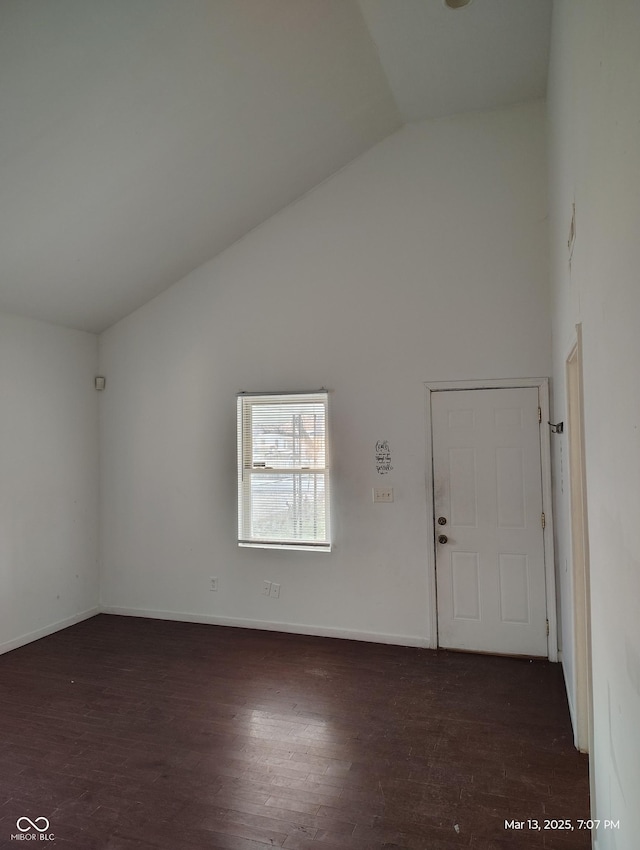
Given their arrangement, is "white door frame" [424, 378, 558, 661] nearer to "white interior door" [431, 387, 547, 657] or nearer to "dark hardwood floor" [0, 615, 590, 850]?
"white interior door" [431, 387, 547, 657]

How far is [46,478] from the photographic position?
15.4 feet

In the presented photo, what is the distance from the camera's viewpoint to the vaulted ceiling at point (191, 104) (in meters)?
2.66

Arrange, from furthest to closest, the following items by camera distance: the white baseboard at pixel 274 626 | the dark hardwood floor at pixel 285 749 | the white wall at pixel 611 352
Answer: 1. the white baseboard at pixel 274 626
2. the dark hardwood floor at pixel 285 749
3. the white wall at pixel 611 352

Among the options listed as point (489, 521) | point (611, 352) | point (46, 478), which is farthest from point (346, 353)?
point (611, 352)

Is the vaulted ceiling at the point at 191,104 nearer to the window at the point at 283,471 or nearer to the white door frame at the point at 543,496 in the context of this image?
the window at the point at 283,471

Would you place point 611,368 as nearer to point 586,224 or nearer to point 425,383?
Answer: point 586,224

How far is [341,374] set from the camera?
4.47 meters

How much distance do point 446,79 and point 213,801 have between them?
451cm

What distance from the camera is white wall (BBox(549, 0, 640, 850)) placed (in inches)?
45.5

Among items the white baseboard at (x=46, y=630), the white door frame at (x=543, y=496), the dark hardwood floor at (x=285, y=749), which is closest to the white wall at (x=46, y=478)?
the white baseboard at (x=46, y=630)

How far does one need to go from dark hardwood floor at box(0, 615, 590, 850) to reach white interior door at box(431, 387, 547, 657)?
0.24 metres

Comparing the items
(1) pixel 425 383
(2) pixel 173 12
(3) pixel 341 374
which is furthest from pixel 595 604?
(2) pixel 173 12

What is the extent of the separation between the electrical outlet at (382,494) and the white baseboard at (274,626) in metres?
1.06

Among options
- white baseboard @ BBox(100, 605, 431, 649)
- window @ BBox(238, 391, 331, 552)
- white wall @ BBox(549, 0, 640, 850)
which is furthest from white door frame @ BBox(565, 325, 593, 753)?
window @ BBox(238, 391, 331, 552)
